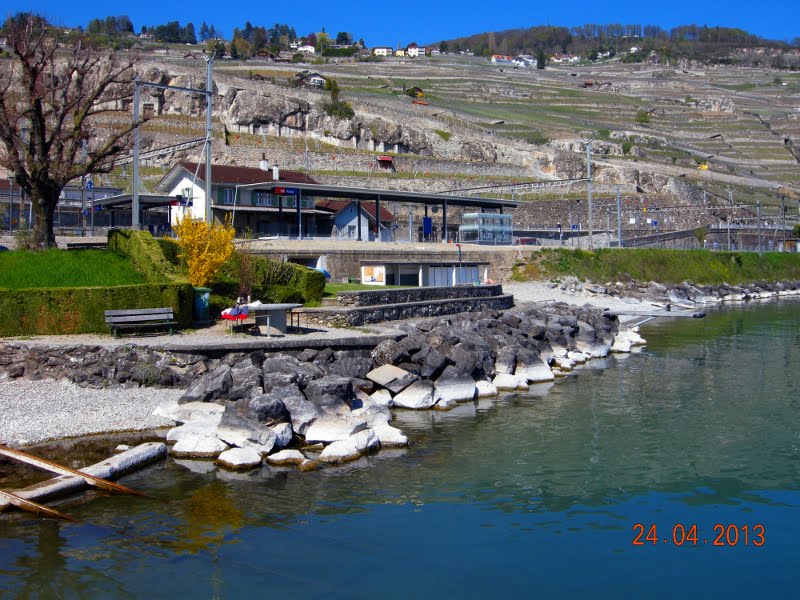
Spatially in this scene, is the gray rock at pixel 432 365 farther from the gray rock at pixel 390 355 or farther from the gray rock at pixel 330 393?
the gray rock at pixel 330 393

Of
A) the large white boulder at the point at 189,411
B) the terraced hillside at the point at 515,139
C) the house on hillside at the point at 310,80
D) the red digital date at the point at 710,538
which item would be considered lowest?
the red digital date at the point at 710,538

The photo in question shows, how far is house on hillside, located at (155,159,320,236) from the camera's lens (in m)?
49.2

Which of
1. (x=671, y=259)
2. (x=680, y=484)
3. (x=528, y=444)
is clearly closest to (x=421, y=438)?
(x=528, y=444)

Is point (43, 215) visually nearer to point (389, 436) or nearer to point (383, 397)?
point (383, 397)

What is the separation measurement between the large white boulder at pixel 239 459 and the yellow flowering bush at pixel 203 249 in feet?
35.4

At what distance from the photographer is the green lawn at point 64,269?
23.5 meters

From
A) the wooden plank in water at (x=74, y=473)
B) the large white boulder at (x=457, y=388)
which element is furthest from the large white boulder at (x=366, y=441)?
the large white boulder at (x=457, y=388)

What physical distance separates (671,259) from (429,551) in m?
53.9

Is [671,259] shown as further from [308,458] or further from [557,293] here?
[308,458]

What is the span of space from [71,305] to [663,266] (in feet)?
156

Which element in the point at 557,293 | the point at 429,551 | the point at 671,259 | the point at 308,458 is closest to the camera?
the point at 429,551

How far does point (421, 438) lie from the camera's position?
17.0 meters

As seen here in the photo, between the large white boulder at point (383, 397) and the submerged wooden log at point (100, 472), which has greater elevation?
the large white boulder at point (383, 397)

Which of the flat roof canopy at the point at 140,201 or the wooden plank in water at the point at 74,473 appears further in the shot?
the flat roof canopy at the point at 140,201
